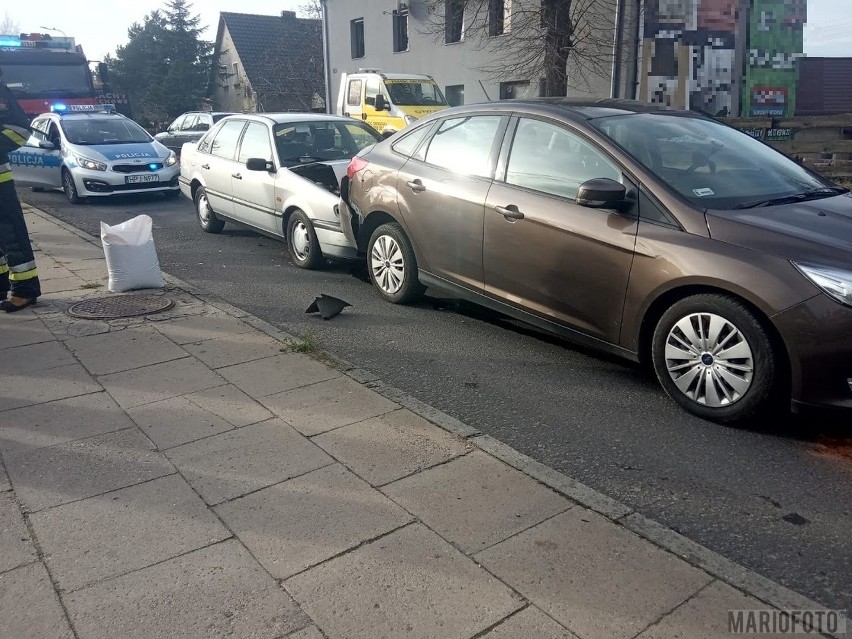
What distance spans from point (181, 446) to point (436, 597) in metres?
1.84

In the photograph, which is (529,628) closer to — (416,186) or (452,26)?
(416,186)

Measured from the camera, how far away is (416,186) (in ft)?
19.9

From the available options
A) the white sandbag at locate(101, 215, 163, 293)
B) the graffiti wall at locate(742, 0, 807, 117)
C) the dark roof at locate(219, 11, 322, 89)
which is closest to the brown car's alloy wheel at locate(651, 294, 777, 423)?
the white sandbag at locate(101, 215, 163, 293)

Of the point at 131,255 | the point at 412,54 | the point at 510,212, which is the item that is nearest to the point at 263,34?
the point at 412,54

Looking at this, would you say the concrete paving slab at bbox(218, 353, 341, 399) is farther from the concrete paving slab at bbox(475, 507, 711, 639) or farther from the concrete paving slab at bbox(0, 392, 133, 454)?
the concrete paving slab at bbox(475, 507, 711, 639)

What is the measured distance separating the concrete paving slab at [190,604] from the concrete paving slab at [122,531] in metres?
0.10

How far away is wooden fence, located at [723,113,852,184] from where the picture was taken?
13.8 meters

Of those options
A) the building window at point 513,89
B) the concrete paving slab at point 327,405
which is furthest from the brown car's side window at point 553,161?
the building window at point 513,89

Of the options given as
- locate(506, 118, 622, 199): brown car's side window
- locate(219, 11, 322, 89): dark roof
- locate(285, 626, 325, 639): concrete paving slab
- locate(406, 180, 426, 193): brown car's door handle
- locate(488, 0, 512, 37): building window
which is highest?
locate(219, 11, 322, 89): dark roof

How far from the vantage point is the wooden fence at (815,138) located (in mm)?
13766

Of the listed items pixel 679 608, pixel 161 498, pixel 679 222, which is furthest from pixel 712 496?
pixel 161 498

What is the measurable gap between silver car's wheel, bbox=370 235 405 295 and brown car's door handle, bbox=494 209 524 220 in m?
1.37

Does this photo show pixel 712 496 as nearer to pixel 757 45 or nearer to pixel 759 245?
pixel 759 245

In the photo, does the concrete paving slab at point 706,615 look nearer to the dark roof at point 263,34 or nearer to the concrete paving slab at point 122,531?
the concrete paving slab at point 122,531
